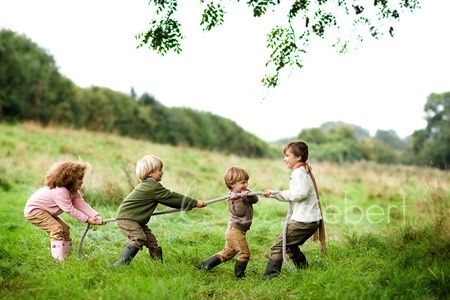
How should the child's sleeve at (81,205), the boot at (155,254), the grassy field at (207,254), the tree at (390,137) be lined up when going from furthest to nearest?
the tree at (390,137) < the child's sleeve at (81,205) < the boot at (155,254) < the grassy field at (207,254)

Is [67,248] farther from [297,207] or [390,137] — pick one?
[390,137]

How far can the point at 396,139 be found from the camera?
307ft

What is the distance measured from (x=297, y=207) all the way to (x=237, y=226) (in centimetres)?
79

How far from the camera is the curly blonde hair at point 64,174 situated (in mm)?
6695

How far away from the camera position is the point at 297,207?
602 cm

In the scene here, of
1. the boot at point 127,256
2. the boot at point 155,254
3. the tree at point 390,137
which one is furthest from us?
the tree at point 390,137

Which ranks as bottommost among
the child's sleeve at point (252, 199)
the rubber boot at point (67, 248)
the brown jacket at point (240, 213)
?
the rubber boot at point (67, 248)

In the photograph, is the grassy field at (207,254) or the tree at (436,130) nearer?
the grassy field at (207,254)

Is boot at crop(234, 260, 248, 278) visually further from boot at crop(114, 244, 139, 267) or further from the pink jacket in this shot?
the pink jacket

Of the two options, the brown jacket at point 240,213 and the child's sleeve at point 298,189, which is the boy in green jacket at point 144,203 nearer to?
the brown jacket at point 240,213

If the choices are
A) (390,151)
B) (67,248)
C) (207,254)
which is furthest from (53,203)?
(390,151)

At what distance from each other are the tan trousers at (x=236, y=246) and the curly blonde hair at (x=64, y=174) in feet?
7.38

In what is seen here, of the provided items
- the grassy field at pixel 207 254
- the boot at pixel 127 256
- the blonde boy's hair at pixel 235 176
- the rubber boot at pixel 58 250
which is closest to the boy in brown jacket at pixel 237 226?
the blonde boy's hair at pixel 235 176

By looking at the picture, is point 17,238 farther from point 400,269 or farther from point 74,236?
point 400,269
